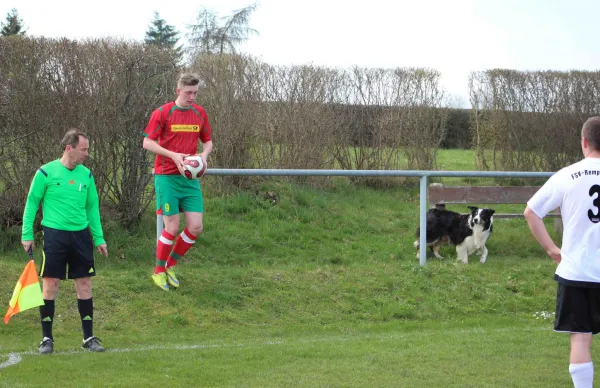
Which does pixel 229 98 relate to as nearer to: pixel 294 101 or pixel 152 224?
pixel 294 101

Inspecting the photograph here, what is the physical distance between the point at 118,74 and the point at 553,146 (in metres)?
9.74

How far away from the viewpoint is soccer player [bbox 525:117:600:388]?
5.38m

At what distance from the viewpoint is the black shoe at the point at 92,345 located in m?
7.49

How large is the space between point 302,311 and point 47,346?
331cm

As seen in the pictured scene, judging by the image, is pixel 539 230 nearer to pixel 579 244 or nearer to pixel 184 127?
pixel 579 244

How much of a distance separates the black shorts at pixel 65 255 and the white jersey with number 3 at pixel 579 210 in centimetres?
429

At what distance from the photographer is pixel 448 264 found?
37.3 ft

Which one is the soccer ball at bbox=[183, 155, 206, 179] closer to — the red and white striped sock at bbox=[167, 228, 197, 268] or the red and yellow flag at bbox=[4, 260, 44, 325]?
the red and white striped sock at bbox=[167, 228, 197, 268]

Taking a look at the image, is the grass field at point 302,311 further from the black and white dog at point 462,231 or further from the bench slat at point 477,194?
the bench slat at point 477,194

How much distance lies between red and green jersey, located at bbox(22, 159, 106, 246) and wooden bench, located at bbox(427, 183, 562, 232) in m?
6.58

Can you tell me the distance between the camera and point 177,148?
9.16m

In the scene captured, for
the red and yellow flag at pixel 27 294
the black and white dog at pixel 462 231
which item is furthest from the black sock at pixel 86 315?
the black and white dog at pixel 462 231

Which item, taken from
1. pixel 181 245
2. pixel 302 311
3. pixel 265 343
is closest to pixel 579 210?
pixel 265 343

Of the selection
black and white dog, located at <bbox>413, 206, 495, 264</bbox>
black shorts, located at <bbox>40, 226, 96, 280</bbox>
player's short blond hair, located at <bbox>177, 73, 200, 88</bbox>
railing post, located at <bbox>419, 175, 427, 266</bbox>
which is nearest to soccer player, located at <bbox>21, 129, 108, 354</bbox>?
black shorts, located at <bbox>40, 226, 96, 280</bbox>
